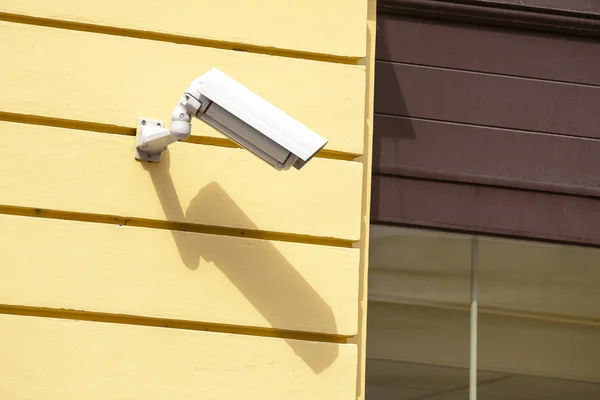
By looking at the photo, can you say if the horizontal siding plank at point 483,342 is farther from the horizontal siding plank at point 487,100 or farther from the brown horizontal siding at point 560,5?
the brown horizontal siding at point 560,5

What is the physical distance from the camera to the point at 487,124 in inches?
199

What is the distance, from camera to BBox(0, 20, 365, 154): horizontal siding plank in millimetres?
4266

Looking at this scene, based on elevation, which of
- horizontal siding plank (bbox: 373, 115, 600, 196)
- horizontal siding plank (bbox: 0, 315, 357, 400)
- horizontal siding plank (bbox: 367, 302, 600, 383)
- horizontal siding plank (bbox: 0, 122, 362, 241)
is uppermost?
horizontal siding plank (bbox: 373, 115, 600, 196)

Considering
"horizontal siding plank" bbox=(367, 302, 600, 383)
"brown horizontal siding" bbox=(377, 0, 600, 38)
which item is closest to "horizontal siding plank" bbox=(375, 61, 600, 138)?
"brown horizontal siding" bbox=(377, 0, 600, 38)

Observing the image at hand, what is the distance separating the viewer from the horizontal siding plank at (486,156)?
4918 mm

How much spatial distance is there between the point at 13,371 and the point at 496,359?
224 centimetres

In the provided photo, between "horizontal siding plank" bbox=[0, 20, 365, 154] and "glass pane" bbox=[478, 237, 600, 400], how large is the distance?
3.54ft

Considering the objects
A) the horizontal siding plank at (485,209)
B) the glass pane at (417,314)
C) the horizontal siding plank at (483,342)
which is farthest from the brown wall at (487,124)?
the horizontal siding plank at (483,342)

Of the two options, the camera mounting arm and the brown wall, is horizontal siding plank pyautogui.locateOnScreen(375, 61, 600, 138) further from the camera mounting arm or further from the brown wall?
the camera mounting arm

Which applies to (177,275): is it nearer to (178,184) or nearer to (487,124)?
(178,184)

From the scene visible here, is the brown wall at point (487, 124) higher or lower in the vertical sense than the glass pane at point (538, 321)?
higher

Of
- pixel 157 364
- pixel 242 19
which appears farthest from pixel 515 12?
pixel 157 364

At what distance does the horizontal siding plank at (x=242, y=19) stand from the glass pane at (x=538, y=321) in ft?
4.06

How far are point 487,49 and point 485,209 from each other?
2.62 feet
